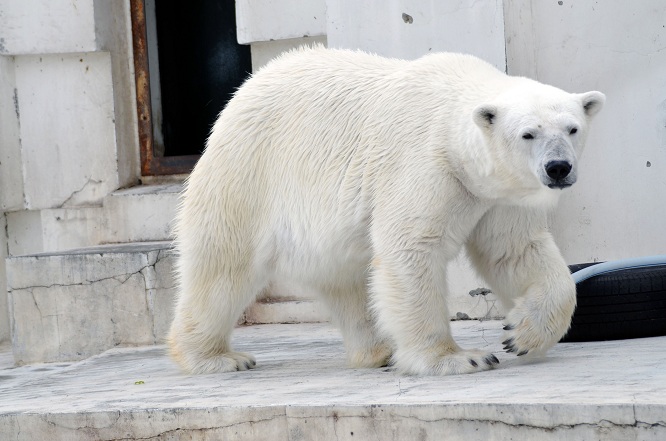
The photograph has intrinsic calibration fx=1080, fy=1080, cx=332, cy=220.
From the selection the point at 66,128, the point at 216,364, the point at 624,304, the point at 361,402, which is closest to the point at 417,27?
the point at 624,304

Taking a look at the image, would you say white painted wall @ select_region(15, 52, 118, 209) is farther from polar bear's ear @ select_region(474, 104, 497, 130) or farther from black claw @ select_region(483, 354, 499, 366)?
polar bear's ear @ select_region(474, 104, 497, 130)

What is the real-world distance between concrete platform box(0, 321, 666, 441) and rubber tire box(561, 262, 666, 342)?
0.12 metres

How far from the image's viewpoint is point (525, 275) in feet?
12.2

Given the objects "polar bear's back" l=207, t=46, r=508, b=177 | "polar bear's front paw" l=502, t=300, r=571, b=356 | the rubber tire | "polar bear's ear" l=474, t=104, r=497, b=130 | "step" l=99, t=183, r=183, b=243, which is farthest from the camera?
"step" l=99, t=183, r=183, b=243

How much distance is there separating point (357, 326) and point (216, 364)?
0.58 m

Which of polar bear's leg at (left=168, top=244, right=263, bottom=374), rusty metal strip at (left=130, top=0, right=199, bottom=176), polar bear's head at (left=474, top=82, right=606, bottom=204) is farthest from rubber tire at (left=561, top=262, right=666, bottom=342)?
rusty metal strip at (left=130, top=0, right=199, bottom=176)

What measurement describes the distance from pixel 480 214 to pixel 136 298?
2.62 meters

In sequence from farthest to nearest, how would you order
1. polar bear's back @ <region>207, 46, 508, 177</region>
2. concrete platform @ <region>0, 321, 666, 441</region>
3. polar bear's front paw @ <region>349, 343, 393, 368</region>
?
polar bear's front paw @ <region>349, 343, 393, 368</region> → polar bear's back @ <region>207, 46, 508, 177</region> → concrete platform @ <region>0, 321, 666, 441</region>

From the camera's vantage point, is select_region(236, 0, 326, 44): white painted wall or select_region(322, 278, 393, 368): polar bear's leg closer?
select_region(322, 278, 393, 368): polar bear's leg

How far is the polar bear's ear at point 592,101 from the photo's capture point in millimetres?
3439

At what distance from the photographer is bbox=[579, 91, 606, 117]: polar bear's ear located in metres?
3.44

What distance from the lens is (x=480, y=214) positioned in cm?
366

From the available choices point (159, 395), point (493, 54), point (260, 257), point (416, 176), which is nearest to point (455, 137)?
point (416, 176)

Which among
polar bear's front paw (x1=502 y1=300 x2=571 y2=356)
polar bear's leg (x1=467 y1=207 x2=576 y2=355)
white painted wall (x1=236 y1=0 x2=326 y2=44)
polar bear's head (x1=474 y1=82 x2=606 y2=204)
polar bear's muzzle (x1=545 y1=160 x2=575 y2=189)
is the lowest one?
polar bear's front paw (x1=502 y1=300 x2=571 y2=356)
